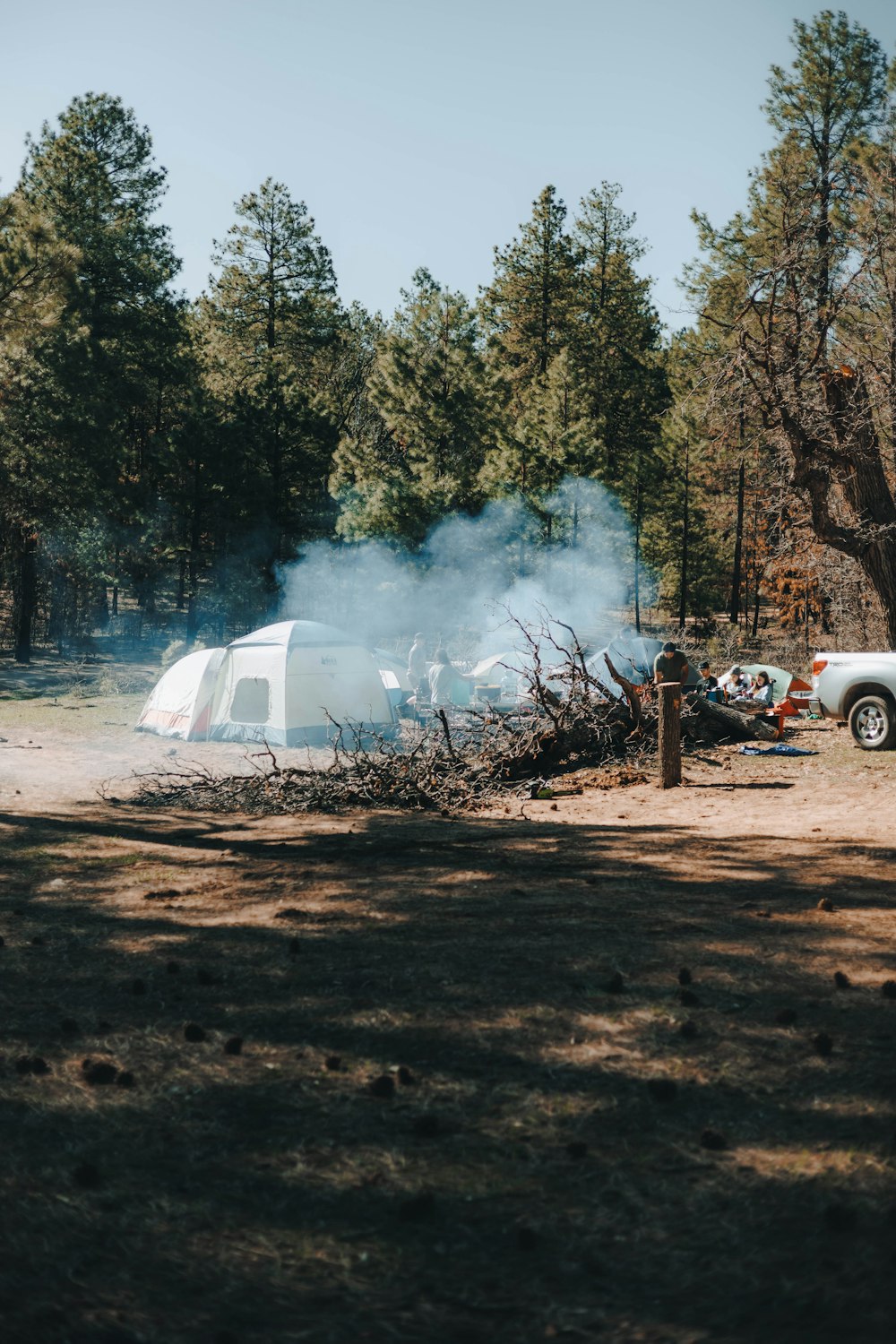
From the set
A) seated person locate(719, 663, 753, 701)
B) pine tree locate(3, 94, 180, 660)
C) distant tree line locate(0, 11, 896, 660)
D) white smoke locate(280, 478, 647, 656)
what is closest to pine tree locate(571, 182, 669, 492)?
distant tree line locate(0, 11, 896, 660)

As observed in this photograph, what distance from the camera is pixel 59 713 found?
20719 millimetres

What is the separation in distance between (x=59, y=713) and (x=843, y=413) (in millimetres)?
14592

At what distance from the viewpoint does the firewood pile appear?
11070 mm

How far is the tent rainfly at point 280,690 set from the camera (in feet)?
55.5

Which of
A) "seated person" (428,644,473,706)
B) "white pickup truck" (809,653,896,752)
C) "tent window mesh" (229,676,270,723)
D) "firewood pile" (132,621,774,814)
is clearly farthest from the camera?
"seated person" (428,644,473,706)

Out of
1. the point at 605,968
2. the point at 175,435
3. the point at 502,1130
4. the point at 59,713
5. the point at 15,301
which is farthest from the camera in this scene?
the point at 175,435

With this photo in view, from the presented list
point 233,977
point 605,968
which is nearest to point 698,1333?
point 605,968

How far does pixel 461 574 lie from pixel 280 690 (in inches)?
645

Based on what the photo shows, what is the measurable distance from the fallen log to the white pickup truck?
3.17 ft

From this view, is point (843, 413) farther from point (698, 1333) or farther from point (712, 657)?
point (698, 1333)

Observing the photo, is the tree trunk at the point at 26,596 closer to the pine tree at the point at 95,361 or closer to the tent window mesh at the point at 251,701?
the pine tree at the point at 95,361

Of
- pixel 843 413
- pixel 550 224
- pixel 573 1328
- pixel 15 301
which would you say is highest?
pixel 550 224

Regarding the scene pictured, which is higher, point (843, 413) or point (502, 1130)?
point (843, 413)

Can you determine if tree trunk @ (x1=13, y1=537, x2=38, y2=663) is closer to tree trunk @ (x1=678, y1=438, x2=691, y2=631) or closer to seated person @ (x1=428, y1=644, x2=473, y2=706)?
seated person @ (x1=428, y1=644, x2=473, y2=706)
